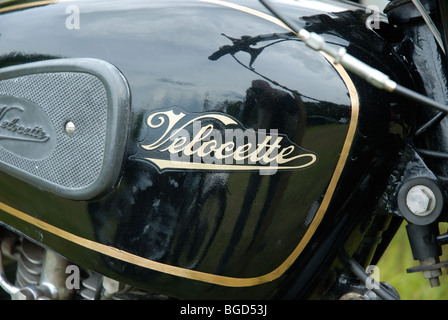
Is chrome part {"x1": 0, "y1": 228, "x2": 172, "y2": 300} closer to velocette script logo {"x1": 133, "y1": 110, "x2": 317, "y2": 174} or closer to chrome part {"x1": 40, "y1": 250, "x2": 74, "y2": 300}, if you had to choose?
chrome part {"x1": 40, "y1": 250, "x2": 74, "y2": 300}

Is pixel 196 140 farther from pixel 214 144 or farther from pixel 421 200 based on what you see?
pixel 421 200

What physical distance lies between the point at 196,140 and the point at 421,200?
46 cm

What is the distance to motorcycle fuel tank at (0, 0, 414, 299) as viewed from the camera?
3.41ft

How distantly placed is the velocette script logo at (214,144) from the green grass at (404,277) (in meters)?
0.72

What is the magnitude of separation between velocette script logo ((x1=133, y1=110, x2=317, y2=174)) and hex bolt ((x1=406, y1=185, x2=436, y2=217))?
0.81 ft

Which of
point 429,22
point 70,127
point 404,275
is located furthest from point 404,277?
point 70,127

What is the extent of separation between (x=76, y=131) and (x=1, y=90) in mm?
233

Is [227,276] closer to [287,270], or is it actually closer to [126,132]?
[287,270]

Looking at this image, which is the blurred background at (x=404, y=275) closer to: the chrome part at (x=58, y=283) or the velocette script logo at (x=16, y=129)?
the chrome part at (x=58, y=283)

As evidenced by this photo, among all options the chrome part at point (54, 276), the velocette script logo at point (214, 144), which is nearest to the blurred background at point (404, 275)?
the velocette script logo at point (214, 144)

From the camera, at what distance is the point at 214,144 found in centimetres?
103

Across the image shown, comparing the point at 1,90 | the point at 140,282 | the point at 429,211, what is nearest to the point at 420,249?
the point at 429,211

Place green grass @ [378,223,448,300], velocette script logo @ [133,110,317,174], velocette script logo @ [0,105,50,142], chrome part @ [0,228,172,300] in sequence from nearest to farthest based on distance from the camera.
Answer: velocette script logo @ [133,110,317,174] → velocette script logo @ [0,105,50,142] → chrome part @ [0,228,172,300] → green grass @ [378,223,448,300]

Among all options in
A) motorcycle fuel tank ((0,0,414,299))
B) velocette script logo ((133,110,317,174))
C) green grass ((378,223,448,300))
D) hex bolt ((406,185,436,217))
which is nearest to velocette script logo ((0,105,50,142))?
motorcycle fuel tank ((0,0,414,299))
